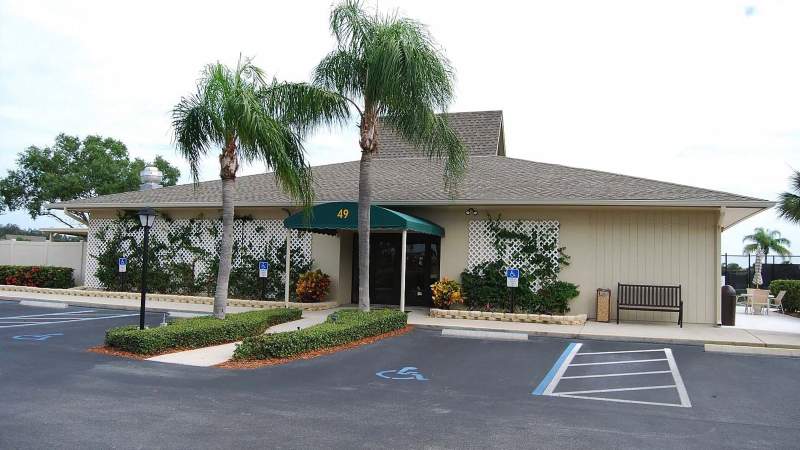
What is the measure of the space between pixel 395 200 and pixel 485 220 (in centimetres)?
239

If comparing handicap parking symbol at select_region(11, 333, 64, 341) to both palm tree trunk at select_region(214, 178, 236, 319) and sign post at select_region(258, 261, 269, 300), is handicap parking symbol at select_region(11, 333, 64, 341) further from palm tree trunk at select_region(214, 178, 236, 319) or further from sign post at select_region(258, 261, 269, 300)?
sign post at select_region(258, 261, 269, 300)

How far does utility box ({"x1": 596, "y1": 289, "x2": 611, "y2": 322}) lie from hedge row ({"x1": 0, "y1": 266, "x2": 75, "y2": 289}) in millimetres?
17631

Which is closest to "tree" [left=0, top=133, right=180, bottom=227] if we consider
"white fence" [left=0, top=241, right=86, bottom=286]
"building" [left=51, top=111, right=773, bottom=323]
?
"white fence" [left=0, top=241, right=86, bottom=286]

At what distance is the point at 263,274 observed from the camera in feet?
54.5

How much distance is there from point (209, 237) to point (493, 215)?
28.2 ft

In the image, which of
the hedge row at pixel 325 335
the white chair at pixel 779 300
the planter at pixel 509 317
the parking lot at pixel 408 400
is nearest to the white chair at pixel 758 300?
the white chair at pixel 779 300

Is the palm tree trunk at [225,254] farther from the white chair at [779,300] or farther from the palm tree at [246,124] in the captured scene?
the white chair at [779,300]

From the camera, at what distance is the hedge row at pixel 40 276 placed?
825 inches

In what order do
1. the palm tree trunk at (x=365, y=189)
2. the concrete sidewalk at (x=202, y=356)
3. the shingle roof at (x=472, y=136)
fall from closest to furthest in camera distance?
the concrete sidewalk at (x=202, y=356)
the palm tree trunk at (x=365, y=189)
the shingle roof at (x=472, y=136)

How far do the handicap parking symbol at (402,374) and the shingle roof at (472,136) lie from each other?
1308 centimetres

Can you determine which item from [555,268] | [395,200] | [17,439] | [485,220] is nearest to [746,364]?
[555,268]

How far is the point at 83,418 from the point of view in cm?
582

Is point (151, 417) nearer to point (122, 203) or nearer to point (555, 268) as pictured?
point (555, 268)

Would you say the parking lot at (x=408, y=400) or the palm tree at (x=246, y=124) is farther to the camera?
the palm tree at (x=246, y=124)
